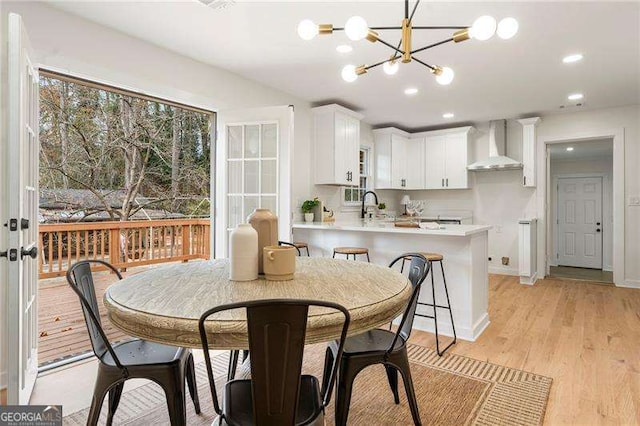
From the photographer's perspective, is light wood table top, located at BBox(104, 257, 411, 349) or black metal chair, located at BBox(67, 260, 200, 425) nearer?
light wood table top, located at BBox(104, 257, 411, 349)

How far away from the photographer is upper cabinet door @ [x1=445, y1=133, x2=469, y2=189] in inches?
228

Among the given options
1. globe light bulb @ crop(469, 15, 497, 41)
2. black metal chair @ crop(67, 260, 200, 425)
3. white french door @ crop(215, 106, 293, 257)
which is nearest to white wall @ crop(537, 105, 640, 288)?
globe light bulb @ crop(469, 15, 497, 41)

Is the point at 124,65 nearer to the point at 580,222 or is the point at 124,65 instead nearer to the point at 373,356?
the point at 373,356

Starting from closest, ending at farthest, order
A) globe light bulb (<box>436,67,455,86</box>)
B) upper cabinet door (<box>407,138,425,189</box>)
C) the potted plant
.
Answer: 1. globe light bulb (<box>436,67,455,86</box>)
2. the potted plant
3. upper cabinet door (<box>407,138,425,189</box>)

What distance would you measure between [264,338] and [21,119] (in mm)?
1766

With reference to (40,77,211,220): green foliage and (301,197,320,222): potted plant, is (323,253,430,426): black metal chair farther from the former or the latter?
(40,77,211,220): green foliage

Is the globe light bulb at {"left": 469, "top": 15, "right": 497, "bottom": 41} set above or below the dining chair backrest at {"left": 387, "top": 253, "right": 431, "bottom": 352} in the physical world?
above

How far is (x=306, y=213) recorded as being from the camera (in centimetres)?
424

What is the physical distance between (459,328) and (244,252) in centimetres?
239

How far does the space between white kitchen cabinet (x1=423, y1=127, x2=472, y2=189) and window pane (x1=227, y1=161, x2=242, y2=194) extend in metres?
3.71

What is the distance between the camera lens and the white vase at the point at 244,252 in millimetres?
1458

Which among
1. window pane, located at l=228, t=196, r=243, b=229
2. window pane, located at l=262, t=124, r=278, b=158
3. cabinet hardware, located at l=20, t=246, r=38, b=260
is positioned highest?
window pane, located at l=262, t=124, r=278, b=158

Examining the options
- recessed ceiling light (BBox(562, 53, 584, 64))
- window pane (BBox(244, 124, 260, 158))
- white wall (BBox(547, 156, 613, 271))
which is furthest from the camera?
white wall (BBox(547, 156, 613, 271))

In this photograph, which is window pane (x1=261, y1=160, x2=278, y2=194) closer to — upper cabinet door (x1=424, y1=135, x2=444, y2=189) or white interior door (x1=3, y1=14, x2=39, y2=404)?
white interior door (x1=3, y1=14, x2=39, y2=404)
